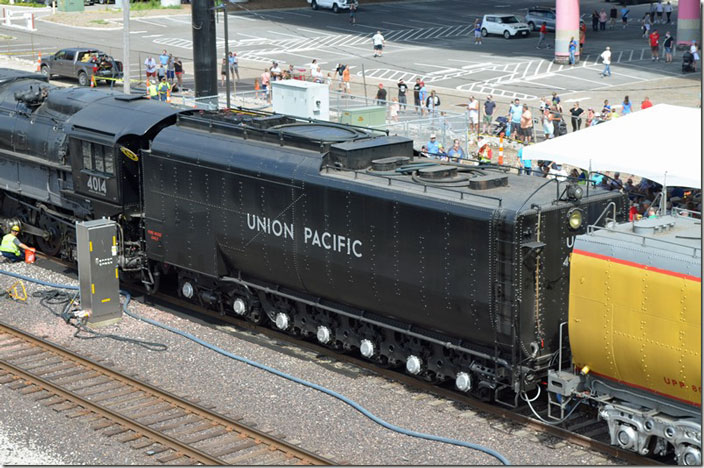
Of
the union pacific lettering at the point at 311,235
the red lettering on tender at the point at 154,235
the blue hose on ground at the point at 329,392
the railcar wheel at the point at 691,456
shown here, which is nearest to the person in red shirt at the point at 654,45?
the blue hose on ground at the point at 329,392

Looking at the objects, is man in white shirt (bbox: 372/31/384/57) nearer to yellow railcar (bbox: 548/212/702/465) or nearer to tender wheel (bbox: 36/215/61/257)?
tender wheel (bbox: 36/215/61/257)

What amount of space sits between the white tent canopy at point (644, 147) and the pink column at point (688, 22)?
35.3 m

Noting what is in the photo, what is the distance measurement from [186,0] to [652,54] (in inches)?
1551

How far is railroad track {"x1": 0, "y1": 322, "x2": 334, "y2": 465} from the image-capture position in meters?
13.6

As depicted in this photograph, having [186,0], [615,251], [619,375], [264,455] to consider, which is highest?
[186,0]

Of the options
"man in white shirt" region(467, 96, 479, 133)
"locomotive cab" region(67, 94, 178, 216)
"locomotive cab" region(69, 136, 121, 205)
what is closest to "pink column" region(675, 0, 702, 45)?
"man in white shirt" region(467, 96, 479, 133)

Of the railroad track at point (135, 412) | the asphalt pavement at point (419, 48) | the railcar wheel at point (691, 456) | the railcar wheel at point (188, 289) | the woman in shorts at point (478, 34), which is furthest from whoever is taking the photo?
the woman in shorts at point (478, 34)

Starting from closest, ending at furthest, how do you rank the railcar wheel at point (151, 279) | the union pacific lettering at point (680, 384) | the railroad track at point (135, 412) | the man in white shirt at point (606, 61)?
the union pacific lettering at point (680, 384), the railroad track at point (135, 412), the railcar wheel at point (151, 279), the man in white shirt at point (606, 61)

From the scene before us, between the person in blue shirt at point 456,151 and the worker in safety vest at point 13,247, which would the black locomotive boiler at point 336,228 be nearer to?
the worker in safety vest at point 13,247

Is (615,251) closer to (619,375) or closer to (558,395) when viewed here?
(619,375)

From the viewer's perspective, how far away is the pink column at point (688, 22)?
52.9m

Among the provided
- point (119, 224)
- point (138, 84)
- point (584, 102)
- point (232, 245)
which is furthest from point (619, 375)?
point (138, 84)

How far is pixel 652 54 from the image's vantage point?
5353 cm

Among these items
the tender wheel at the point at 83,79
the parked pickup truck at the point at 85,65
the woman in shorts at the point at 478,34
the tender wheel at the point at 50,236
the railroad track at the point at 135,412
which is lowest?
the railroad track at the point at 135,412
